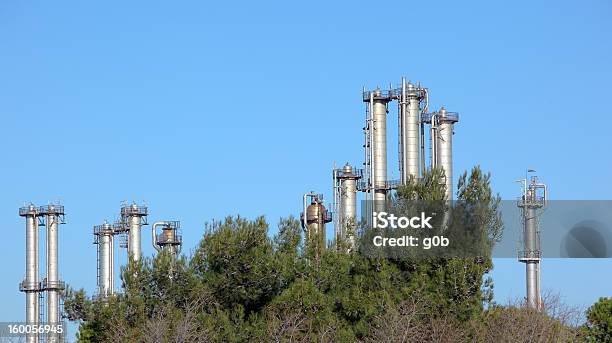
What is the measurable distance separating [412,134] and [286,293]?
14.5m

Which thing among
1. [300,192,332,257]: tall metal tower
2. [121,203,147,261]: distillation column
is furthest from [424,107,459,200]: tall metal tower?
[121,203,147,261]: distillation column

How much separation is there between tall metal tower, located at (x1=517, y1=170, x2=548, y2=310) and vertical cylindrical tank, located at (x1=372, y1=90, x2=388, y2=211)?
449 inches

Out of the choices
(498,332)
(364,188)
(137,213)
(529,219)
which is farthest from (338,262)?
(137,213)

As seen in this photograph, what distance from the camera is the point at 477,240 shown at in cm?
5253

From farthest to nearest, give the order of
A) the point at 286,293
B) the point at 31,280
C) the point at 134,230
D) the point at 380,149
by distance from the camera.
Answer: the point at 134,230
the point at 31,280
the point at 380,149
the point at 286,293

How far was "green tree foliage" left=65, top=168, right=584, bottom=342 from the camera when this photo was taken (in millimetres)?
50156

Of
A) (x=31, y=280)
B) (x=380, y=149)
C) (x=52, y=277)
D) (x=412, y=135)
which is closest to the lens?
(x=412, y=135)

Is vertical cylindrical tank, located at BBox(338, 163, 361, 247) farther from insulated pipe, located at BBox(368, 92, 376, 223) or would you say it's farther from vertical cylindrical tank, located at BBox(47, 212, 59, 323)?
vertical cylindrical tank, located at BBox(47, 212, 59, 323)

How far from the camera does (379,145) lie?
6381 cm

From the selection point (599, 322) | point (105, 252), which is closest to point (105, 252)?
point (105, 252)

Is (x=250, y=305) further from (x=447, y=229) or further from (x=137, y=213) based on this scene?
(x=137, y=213)

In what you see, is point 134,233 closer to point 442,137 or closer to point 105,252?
point 105,252

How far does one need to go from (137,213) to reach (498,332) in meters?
35.7

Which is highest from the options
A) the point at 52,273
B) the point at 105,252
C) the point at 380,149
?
the point at 380,149
